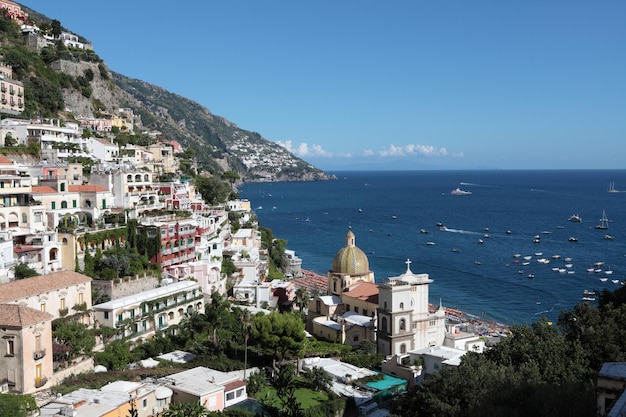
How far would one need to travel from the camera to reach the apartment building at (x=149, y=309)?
30969mm

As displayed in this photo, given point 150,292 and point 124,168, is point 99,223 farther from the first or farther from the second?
point 124,168

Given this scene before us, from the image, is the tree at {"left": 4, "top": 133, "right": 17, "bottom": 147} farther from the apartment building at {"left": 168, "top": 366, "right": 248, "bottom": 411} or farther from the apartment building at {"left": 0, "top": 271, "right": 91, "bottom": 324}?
the apartment building at {"left": 168, "top": 366, "right": 248, "bottom": 411}

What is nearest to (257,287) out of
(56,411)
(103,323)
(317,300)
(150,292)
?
(317,300)

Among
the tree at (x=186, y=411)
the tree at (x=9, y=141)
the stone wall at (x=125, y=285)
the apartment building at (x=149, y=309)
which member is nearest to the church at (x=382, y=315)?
the apartment building at (x=149, y=309)

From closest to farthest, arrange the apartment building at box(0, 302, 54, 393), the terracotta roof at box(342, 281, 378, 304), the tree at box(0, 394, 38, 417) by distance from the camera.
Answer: the tree at box(0, 394, 38, 417) → the apartment building at box(0, 302, 54, 393) → the terracotta roof at box(342, 281, 378, 304)

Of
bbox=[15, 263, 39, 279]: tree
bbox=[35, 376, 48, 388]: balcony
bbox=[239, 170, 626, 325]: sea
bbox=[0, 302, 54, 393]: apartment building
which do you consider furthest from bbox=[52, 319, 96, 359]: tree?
bbox=[239, 170, 626, 325]: sea

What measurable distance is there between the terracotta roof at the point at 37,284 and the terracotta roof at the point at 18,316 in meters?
1.61

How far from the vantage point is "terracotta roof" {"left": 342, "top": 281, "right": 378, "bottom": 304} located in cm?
4100

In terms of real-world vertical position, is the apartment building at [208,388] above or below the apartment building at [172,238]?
below

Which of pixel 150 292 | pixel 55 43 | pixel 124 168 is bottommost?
pixel 150 292

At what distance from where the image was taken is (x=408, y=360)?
32469mm

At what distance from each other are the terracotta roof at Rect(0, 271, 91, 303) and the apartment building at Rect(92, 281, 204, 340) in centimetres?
206

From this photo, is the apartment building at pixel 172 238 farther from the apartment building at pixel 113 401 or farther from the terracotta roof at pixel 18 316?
the apartment building at pixel 113 401

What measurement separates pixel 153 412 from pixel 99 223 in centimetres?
1727
